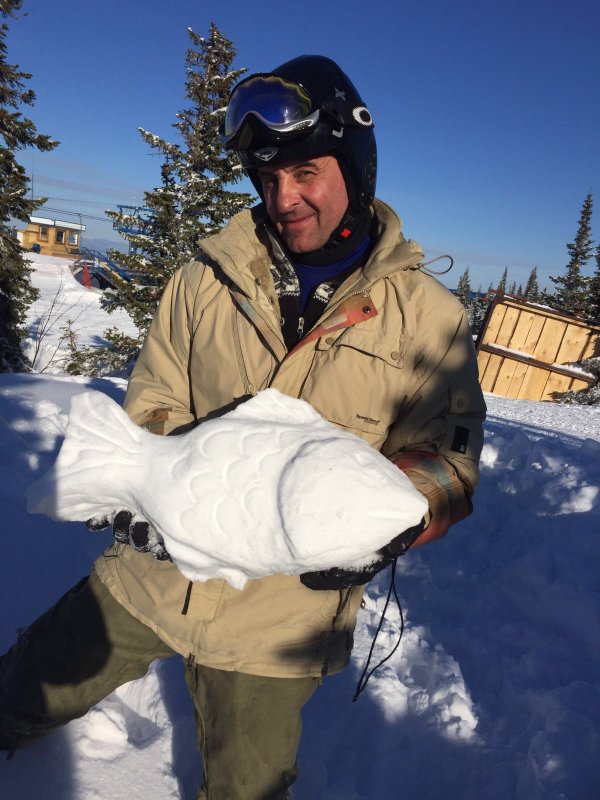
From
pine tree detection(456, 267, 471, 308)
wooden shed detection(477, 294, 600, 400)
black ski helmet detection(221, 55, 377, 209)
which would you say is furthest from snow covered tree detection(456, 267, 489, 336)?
black ski helmet detection(221, 55, 377, 209)

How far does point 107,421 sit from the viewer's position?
1600 millimetres

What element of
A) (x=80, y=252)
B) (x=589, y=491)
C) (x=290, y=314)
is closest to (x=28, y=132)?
(x=290, y=314)

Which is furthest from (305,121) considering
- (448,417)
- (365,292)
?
(448,417)

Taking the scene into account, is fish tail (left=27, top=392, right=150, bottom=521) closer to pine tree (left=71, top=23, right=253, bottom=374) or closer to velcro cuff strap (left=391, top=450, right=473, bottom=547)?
velcro cuff strap (left=391, top=450, right=473, bottom=547)

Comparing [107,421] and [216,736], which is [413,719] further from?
[107,421]

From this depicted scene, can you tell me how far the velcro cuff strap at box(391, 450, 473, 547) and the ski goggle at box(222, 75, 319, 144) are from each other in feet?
4.55

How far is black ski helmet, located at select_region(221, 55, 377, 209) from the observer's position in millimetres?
1873

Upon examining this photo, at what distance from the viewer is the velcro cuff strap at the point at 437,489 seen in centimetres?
154

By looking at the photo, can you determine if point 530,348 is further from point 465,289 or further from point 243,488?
point 465,289

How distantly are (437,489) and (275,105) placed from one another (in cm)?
166

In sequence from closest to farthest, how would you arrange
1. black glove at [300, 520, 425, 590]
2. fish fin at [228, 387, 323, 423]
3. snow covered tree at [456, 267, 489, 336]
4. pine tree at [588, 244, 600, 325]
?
black glove at [300, 520, 425, 590], fish fin at [228, 387, 323, 423], pine tree at [588, 244, 600, 325], snow covered tree at [456, 267, 489, 336]

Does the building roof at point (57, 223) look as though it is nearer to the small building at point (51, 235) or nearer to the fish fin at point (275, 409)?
the small building at point (51, 235)

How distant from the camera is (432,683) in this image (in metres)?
2.96

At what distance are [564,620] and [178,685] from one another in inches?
107
